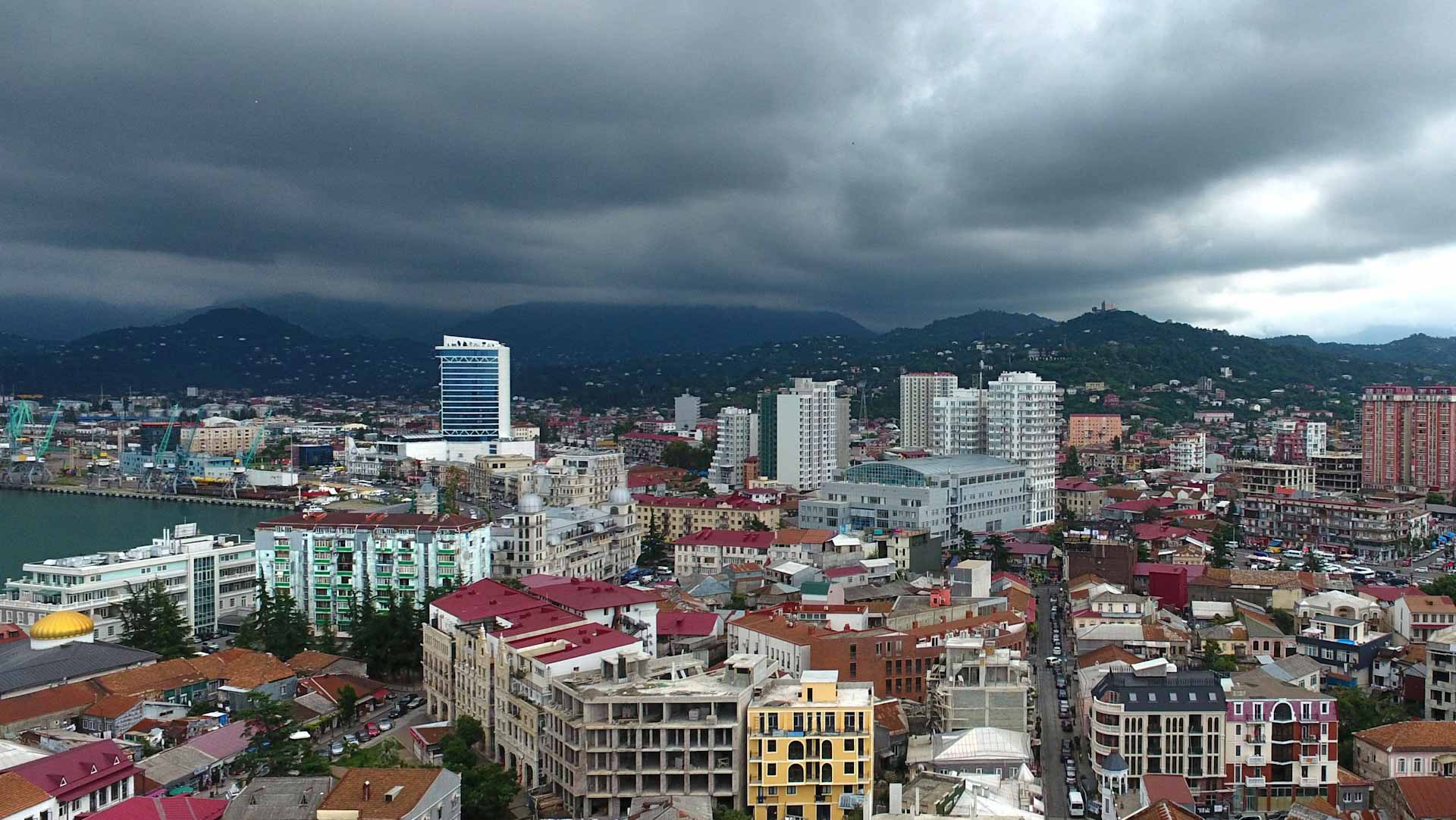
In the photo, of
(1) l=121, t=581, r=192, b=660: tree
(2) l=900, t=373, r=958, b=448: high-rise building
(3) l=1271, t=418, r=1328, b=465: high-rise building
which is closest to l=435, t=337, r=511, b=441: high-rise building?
(2) l=900, t=373, r=958, b=448: high-rise building

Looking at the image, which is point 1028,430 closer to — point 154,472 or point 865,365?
point 154,472

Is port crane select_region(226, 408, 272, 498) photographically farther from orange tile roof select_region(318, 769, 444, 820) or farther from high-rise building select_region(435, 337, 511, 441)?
orange tile roof select_region(318, 769, 444, 820)

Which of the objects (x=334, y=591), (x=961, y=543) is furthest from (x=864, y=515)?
(x=334, y=591)

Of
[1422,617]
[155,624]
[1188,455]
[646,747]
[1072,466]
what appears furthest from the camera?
[1188,455]

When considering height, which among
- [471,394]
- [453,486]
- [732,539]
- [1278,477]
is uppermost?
[471,394]

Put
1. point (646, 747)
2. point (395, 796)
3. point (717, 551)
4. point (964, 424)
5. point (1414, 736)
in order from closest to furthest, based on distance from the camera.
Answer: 1. point (395, 796)
2. point (646, 747)
3. point (1414, 736)
4. point (717, 551)
5. point (964, 424)

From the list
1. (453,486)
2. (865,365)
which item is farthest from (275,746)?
(865,365)
